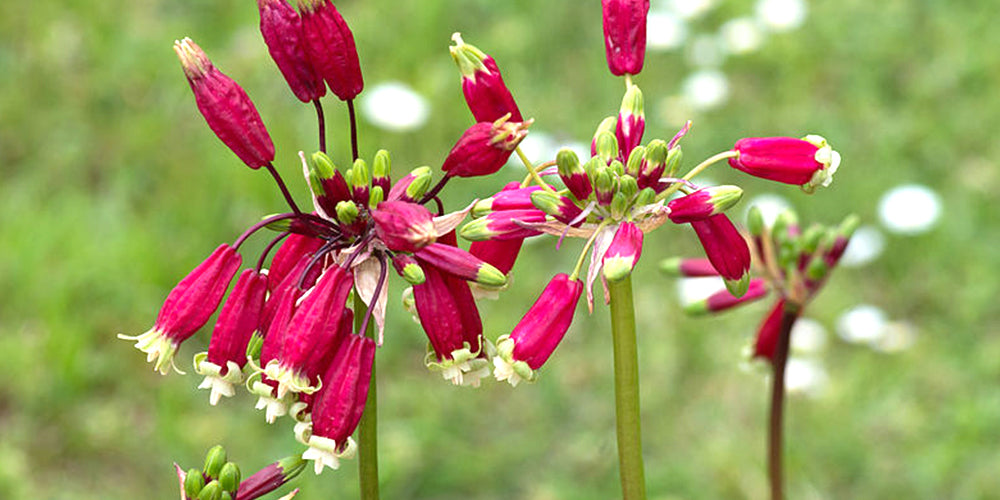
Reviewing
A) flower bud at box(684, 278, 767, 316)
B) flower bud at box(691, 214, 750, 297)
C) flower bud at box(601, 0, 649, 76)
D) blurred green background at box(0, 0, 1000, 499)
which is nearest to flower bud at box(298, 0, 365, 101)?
flower bud at box(601, 0, 649, 76)

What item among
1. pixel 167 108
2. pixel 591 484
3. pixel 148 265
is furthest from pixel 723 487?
pixel 167 108

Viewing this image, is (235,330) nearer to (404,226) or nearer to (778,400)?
(404,226)

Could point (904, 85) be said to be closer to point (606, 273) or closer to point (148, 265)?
point (148, 265)

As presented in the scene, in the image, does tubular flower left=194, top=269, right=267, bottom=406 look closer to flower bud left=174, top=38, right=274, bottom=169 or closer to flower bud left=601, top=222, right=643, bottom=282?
flower bud left=174, top=38, right=274, bottom=169

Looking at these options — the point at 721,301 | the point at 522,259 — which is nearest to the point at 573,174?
the point at 721,301

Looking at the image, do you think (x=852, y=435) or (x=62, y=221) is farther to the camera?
(x=62, y=221)

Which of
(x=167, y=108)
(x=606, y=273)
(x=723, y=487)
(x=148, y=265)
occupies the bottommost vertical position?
(x=723, y=487)

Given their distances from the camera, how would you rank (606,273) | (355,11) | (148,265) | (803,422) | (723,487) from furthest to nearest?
(355,11)
(148,265)
(803,422)
(723,487)
(606,273)
